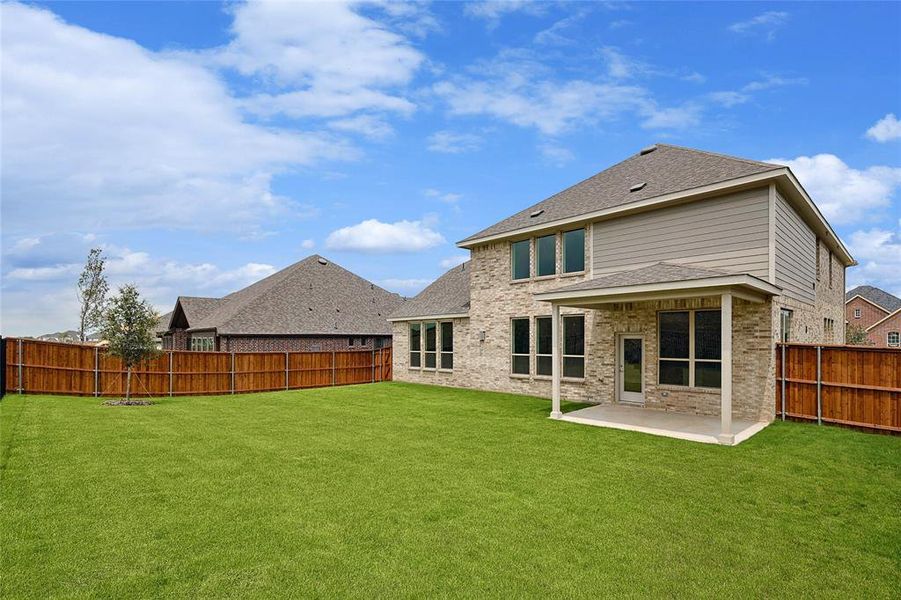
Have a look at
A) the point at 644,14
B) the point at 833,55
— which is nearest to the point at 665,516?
the point at 644,14

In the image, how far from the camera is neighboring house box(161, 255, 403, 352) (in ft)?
83.5

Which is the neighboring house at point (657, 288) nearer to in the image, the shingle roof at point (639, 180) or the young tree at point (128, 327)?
the shingle roof at point (639, 180)

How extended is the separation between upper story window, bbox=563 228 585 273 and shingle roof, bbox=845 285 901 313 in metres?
55.5

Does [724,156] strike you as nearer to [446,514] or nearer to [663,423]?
[663,423]

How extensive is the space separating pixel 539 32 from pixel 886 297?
6536cm

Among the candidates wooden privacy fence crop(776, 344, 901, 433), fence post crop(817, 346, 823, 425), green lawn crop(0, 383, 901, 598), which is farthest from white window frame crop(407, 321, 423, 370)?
fence post crop(817, 346, 823, 425)

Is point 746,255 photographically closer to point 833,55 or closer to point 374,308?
point 833,55

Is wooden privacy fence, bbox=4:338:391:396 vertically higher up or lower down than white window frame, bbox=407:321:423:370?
lower down

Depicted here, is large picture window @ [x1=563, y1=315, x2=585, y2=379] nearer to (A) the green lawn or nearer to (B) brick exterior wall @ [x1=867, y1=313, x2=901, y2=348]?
(A) the green lawn

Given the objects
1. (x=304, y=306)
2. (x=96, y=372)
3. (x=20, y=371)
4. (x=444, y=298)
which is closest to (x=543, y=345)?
(x=444, y=298)

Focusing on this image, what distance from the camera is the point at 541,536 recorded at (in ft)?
16.8

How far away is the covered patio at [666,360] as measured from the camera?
9.60 metres

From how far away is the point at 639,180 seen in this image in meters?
14.9

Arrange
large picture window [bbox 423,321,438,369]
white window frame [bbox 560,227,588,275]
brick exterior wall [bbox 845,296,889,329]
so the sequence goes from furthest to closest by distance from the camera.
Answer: brick exterior wall [bbox 845,296,889,329]
large picture window [bbox 423,321,438,369]
white window frame [bbox 560,227,588,275]
